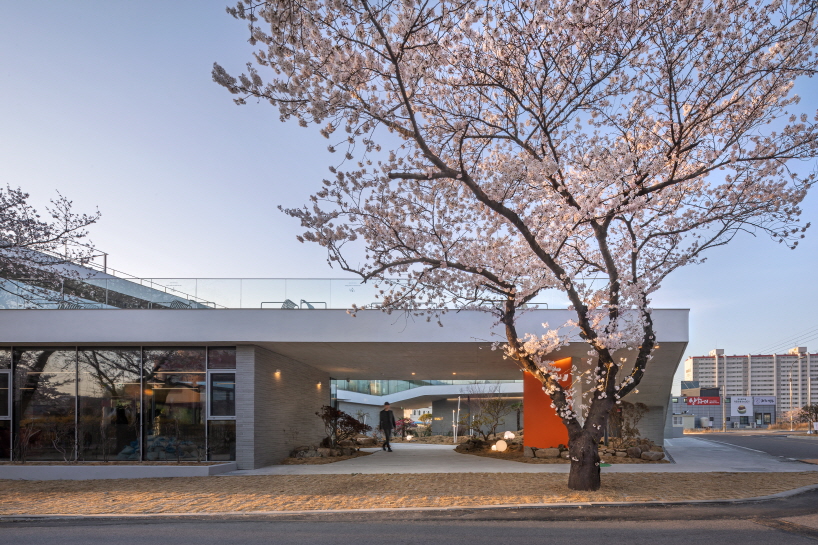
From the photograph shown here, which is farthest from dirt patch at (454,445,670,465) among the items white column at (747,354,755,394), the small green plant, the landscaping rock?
white column at (747,354,755,394)

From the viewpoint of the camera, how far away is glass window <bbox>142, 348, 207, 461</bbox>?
1314 cm

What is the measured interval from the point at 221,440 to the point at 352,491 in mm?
5078

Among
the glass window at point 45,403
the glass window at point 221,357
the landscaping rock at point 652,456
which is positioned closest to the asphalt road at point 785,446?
the landscaping rock at point 652,456

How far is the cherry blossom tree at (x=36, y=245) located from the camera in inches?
495

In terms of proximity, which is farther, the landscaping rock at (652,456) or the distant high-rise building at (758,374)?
the distant high-rise building at (758,374)

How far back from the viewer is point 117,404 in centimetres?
1335

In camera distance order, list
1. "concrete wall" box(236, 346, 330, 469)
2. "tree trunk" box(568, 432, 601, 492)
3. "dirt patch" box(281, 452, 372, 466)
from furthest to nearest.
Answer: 1. "dirt patch" box(281, 452, 372, 466)
2. "concrete wall" box(236, 346, 330, 469)
3. "tree trunk" box(568, 432, 601, 492)

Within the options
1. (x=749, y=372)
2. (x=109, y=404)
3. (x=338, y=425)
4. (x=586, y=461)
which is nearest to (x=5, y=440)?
(x=109, y=404)

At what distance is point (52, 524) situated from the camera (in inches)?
276

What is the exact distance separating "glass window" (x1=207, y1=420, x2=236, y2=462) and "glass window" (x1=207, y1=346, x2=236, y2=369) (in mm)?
1195

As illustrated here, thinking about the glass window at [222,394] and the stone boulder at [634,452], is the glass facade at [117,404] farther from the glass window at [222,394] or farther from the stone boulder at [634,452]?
the stone boulder at [634,452]

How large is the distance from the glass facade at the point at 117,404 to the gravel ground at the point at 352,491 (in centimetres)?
186

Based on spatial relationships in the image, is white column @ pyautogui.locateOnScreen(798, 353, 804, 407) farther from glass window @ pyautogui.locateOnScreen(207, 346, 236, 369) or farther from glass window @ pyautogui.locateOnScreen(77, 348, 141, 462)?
glass window @ pyautogui.locateOnScreen(77, 348, 141, 462)

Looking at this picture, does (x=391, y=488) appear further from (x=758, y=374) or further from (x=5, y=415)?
(x=758, y=374)
